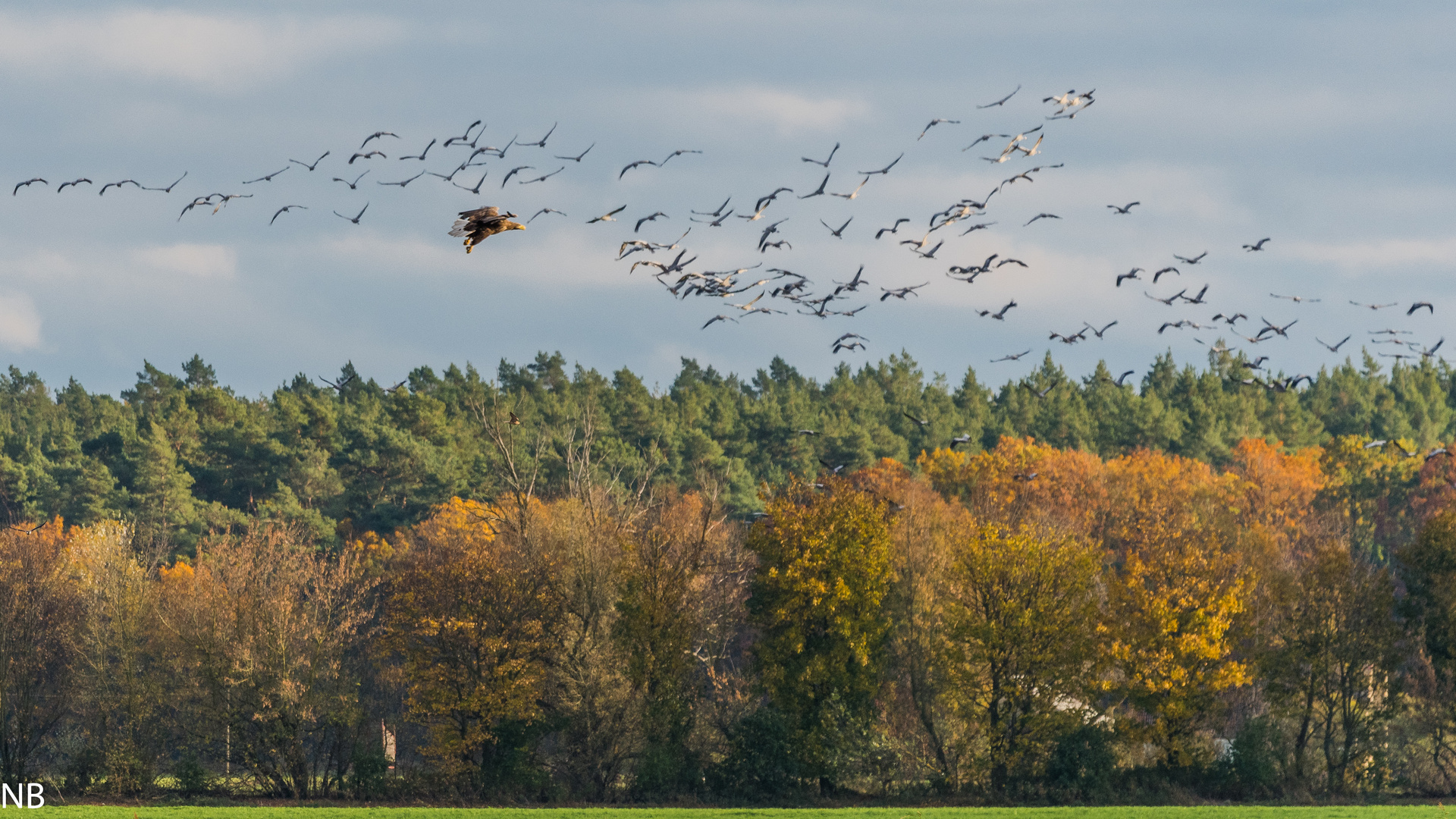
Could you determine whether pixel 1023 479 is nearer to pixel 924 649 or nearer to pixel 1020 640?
pixel 924 649

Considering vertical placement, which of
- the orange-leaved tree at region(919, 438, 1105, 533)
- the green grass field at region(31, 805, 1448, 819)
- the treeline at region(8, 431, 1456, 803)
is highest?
the orange-leaved tree at region(919, 438, 1105, 533)

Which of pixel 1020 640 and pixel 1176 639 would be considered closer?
pixel 1176 639

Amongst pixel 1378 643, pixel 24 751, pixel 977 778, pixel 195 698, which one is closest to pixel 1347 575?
pixel 1378 643

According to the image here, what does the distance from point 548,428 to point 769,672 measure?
4127cm

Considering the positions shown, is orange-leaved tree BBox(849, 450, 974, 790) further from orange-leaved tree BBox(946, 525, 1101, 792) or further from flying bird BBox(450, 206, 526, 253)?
flying bird BBox(450, 206, 526, 253)

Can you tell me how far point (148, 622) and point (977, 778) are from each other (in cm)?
3160

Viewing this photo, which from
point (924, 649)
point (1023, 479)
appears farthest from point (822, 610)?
point (1023, 479)

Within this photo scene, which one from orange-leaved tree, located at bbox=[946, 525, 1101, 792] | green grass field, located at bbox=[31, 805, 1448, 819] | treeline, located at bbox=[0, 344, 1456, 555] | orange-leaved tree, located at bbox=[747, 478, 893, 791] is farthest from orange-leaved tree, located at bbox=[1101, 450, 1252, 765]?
treeline, located at bbox=[0, 344, 1456, 555]

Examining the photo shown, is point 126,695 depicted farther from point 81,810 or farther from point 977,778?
point 977,778

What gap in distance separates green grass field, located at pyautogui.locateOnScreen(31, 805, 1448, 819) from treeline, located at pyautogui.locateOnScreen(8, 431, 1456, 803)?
371cm

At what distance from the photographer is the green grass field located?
4700 cm

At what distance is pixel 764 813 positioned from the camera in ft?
163

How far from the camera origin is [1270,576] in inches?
2359

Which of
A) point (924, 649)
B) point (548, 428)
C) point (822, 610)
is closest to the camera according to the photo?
point (822, 610)
